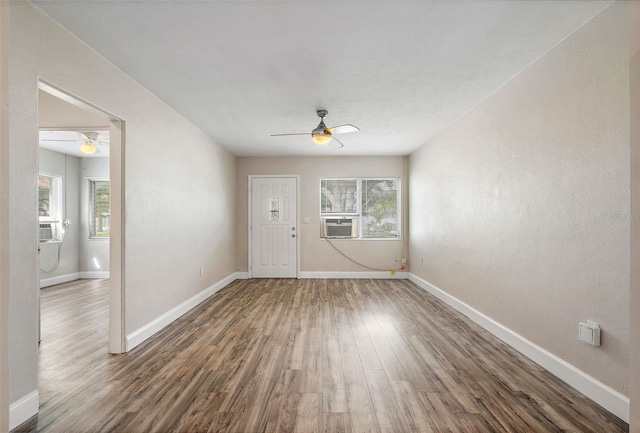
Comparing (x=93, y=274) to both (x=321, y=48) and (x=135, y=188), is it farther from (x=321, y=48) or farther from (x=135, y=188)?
(x=321, y=48)

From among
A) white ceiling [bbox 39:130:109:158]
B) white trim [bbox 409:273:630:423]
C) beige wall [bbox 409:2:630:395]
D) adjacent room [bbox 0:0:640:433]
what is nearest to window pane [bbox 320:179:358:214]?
adjacent room [bbox 0:0:640:433]

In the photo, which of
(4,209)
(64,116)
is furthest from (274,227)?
(4,209)

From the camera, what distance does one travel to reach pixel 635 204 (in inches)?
43.6

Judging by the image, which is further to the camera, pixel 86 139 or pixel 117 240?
pixel 86 139

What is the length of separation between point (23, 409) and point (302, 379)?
164 cm

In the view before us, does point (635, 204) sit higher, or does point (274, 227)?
point (635, 204)

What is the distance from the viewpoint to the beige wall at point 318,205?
249 inches

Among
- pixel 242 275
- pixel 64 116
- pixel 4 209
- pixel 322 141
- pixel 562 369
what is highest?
pixel 64 116

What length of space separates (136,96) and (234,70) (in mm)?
1030

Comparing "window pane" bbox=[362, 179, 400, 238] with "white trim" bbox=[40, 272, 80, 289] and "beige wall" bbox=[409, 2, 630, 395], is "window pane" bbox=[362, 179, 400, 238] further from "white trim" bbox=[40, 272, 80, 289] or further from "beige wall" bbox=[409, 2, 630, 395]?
"white trim" bbox=[40, 272, 80, 289]

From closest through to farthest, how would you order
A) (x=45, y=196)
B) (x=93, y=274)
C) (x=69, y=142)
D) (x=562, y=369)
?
(x=562, y=369) → (x=69, y=142) → (x=45, y=196) → (x=93, y=274)

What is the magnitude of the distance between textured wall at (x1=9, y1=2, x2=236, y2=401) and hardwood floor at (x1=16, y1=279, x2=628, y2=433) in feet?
1.41

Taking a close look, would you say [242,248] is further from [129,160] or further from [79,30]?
[79,30]

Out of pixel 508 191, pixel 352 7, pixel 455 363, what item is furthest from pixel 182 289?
pixel 508 191
